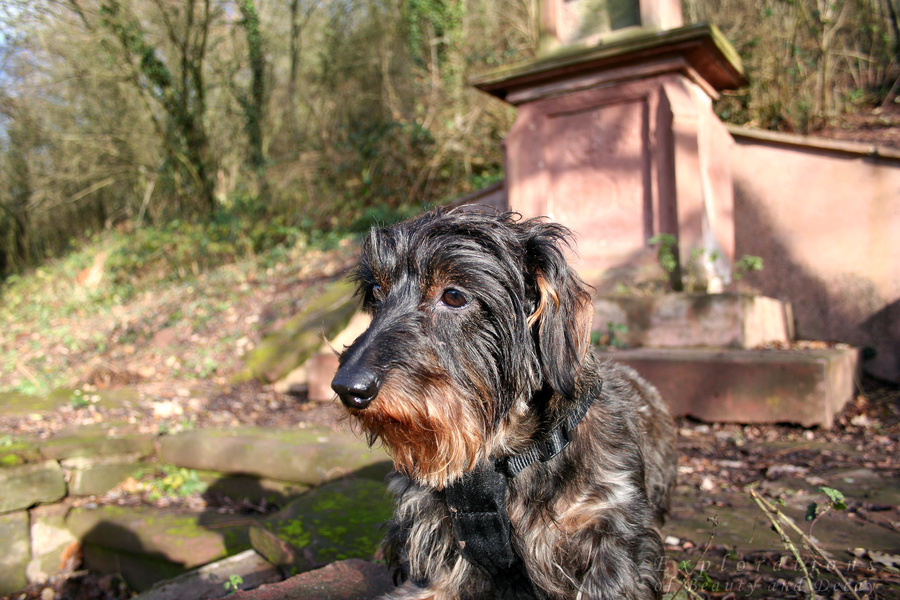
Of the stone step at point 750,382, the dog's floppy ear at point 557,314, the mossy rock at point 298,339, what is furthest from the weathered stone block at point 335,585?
the mossy rock at point 298,339

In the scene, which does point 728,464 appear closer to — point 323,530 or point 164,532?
point 323,530

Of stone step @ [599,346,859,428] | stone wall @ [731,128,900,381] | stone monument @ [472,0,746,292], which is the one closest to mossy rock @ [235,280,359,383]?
stone monument @ [472,0,746,292]

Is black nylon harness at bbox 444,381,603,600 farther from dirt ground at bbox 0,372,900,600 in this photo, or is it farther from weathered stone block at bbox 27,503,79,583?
weathered stone block at bbox 27,503,79,583

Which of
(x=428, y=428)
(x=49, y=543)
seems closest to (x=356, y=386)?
(x=428, y=428)

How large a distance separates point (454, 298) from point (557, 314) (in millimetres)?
354

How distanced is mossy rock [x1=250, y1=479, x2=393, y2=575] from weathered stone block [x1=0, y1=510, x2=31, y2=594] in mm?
2503

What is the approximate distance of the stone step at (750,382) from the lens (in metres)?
4.95

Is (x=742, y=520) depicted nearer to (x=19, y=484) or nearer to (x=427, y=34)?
(x=19, y=484)

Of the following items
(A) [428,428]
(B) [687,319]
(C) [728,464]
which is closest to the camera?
(A) [428,428]

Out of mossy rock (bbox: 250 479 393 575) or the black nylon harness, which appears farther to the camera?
mossy rock (bbox: 250 479 393 575)

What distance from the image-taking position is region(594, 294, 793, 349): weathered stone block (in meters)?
5.75

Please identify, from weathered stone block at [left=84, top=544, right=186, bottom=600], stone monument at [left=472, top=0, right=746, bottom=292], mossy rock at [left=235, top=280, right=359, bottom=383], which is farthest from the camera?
mossy rock at [left=235, top=280, right=359, bottom=383]

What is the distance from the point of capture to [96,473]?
5.14 metres

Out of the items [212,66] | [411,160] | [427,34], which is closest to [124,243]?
[212,66]
